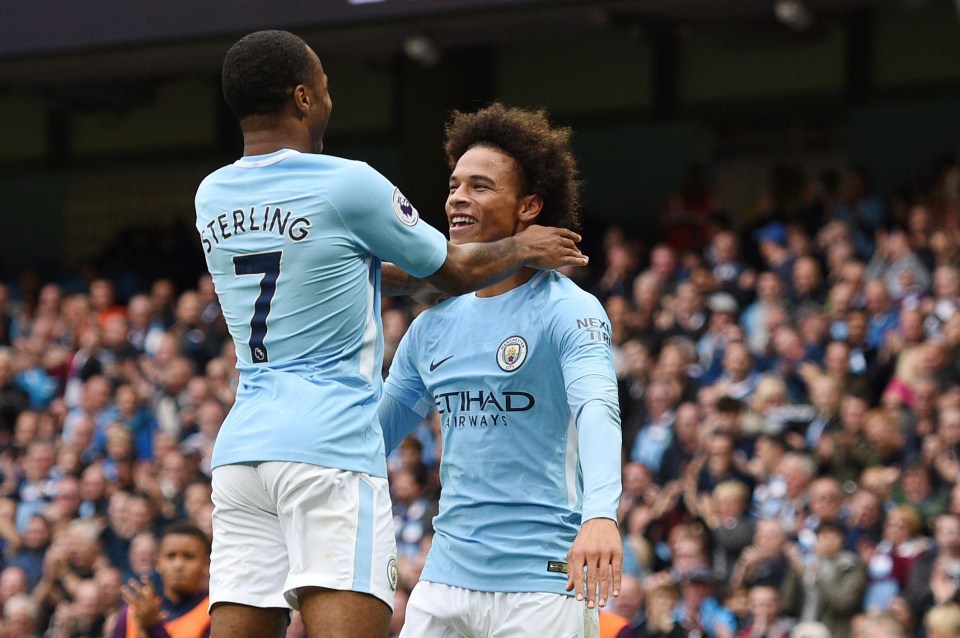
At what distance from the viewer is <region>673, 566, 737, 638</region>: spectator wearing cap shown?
9602 mm

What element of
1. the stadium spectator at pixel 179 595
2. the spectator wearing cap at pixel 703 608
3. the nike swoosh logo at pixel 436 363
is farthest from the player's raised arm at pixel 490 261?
the spectator wearing cap at pixel 703 608

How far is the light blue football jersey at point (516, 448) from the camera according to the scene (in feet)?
15.8

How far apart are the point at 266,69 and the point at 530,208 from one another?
1207 millimetres

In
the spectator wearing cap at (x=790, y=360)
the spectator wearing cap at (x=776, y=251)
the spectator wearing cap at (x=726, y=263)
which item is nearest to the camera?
the spectator wearing cap at (x=790, y=360)

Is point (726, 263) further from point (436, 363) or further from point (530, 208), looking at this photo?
point (436, 363)

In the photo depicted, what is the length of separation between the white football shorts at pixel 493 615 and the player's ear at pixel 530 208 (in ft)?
3.88

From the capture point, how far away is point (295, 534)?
4164 millimetres

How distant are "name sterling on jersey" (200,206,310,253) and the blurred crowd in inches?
123

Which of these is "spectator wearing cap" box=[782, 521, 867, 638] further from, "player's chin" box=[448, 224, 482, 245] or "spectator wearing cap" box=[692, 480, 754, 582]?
"player's chin" box=[448, 224, 482, 245]

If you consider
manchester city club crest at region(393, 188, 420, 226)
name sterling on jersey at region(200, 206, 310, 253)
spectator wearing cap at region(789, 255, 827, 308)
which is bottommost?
name sterling on jersey at region(200, 206, 310, 253)

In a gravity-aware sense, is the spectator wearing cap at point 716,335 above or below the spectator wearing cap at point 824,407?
above

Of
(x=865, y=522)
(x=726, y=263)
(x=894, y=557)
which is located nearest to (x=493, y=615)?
(x=894, y=557)

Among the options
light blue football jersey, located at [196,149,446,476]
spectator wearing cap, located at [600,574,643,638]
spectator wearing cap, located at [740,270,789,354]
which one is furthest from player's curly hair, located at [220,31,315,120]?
spectator wearing cap, located at [740,270,789,354]

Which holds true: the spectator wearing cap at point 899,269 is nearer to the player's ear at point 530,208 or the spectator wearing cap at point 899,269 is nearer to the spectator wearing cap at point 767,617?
the spectator wearing cap at point 767,617
